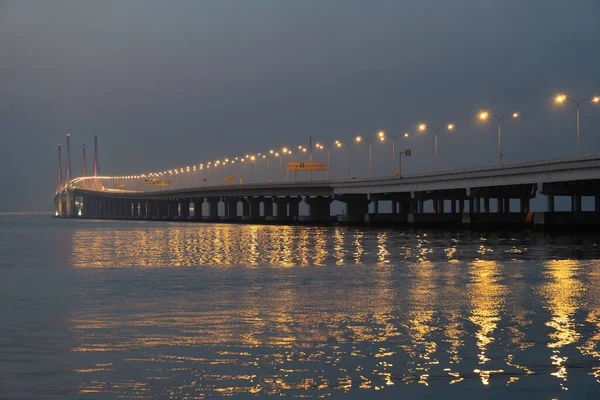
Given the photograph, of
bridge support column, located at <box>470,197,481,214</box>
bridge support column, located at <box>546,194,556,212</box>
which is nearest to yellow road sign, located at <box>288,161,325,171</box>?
bridge support column, located at <box>470,197,481,214</box>

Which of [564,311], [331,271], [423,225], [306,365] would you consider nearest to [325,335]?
[306,365]

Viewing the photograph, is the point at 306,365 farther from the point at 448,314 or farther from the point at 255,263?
the point at 255,263

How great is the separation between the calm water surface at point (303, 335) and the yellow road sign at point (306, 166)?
467 feet

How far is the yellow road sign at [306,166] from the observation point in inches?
7028

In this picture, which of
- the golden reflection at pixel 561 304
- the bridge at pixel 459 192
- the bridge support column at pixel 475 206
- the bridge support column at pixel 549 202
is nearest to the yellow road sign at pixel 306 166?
the bridge at pixel 459 192

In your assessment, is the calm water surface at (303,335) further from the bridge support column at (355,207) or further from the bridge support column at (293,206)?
the bridge support column at (293,206)

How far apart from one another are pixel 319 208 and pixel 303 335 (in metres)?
158

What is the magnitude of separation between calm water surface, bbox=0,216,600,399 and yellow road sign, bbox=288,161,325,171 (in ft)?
467

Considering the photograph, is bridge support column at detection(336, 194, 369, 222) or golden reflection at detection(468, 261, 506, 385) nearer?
golden reflection at detection(468, 261, 506, 385)

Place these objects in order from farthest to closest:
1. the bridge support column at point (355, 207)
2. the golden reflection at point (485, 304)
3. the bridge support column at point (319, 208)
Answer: the bridge support column at point (319, 208), the bridge support column at point (355, 207), the golden reflection at point (485, 304)

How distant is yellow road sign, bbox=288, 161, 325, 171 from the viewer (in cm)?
17850

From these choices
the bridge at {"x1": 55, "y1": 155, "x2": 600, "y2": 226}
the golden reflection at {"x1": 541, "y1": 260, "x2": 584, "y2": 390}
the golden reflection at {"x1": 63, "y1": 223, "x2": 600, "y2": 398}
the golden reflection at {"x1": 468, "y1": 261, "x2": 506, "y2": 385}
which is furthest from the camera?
the bridge at {"x1": 55, "y1": 155, "x2": 600, "y2": 226}

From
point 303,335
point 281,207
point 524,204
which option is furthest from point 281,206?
point 303,335

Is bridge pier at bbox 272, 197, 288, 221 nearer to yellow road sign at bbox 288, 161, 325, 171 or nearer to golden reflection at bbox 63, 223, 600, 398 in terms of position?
yellow road sign at bbox 288, 161, 325, 171
